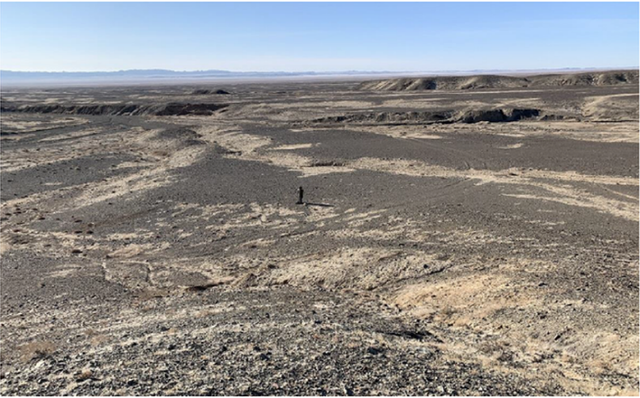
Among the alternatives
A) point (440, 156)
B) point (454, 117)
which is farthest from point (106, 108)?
point (440, 156)

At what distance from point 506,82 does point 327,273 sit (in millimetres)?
98592

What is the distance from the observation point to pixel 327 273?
14562 millimetres

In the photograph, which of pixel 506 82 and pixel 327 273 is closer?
pixel 327 273

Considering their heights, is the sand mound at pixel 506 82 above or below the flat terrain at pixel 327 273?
above

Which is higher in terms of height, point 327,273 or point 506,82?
point 506,82

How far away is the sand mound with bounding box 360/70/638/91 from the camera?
94381 millimetres

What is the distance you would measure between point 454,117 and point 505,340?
137ft

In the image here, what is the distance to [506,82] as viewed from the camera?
338 ft

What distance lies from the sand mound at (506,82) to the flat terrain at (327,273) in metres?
69.2

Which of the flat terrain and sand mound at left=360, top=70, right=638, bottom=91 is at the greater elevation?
sand mound at left=360, top=70, right=638, bottom=91

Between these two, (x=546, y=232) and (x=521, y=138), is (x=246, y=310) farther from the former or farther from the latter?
(x=521, y=138)

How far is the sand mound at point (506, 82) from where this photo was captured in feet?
310

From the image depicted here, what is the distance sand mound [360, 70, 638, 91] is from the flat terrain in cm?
6918

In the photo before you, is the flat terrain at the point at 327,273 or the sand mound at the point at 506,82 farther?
the sand mound at the point at 506,82
